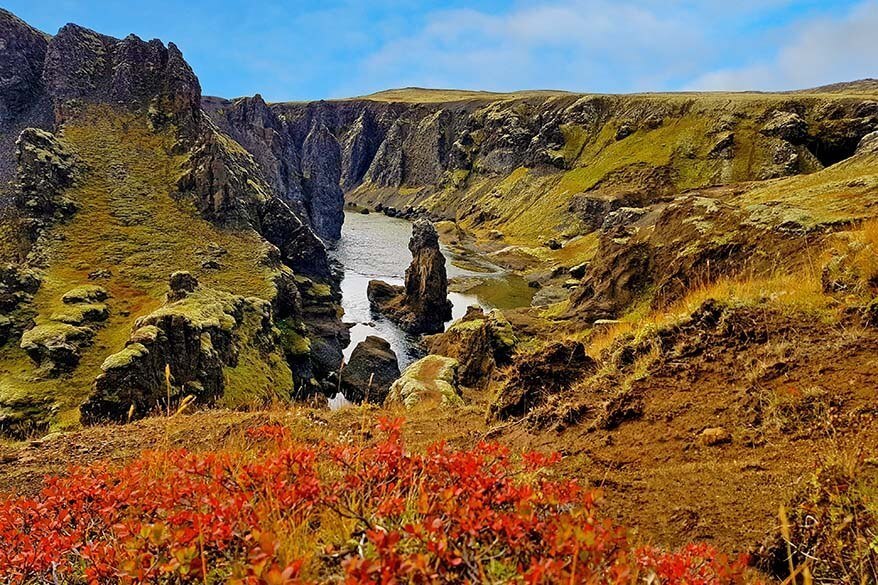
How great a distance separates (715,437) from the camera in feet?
21.1

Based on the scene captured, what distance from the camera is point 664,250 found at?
2825 cm

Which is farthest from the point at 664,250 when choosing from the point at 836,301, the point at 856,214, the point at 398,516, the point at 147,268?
the point at 147,268

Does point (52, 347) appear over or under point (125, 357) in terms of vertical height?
under

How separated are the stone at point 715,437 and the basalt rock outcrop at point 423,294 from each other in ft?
164

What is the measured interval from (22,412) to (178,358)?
285 inches

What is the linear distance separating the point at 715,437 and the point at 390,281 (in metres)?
70.2

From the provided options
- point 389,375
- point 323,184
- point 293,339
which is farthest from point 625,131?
point 293,339

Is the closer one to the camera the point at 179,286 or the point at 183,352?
the point at 183,352

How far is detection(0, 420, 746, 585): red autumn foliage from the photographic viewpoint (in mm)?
2686

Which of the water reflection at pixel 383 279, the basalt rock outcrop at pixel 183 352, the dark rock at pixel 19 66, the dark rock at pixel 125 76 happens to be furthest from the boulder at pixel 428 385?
the dark rock at pixel 19 66

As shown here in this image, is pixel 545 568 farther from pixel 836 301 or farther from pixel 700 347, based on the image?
pixel 836 301

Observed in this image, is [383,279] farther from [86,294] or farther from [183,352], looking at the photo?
[183,352]

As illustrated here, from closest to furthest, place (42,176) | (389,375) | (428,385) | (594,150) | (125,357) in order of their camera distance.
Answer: (428,385) → (125,357) → (42,176) → (389,375) → (594,150)

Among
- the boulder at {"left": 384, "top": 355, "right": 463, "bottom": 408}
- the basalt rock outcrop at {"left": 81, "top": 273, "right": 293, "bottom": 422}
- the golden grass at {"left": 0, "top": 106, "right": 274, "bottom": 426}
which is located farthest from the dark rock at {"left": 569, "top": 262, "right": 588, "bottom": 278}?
the boulder at {"left": 384, "top": 355, "right": 463, "bottom": 408}
